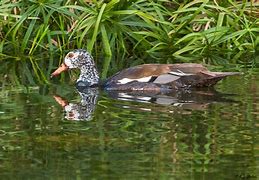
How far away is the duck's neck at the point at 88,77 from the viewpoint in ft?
38.5

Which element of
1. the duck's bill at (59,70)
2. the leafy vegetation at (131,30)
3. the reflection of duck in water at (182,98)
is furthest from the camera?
the leafy vegetation at (131,30)

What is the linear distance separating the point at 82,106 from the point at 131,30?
14.3 feet

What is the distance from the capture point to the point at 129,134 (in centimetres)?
830

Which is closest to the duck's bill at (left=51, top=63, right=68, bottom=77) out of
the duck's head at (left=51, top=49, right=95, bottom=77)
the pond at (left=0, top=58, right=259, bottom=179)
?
the duck's head at (left=51, top=49, right=95, bottom=77)

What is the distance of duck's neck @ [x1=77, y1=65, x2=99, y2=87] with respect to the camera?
11742 millimetres

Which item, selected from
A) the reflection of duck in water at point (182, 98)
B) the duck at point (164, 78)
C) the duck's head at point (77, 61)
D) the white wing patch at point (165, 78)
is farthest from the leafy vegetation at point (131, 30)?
the reflection of duck in water at point (182, 98)

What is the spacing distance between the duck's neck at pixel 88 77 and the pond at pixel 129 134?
1.71 ft

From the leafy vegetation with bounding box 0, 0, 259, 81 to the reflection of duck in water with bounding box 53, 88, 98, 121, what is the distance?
7.68 feet

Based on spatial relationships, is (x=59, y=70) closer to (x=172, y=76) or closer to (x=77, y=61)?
(x=77, y=61)

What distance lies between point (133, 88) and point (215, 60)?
253 cm

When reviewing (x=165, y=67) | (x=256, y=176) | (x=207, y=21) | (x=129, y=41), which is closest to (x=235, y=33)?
(x=207, y=21)

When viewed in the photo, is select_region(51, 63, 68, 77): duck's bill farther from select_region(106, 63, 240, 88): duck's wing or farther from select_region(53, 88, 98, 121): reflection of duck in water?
select_region(106, 63, 240, 88): duck's wing

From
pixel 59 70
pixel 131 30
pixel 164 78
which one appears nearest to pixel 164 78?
pixel 164 78

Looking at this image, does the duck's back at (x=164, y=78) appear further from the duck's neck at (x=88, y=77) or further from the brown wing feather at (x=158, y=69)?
the duck's neck at (x=88, y=77)
